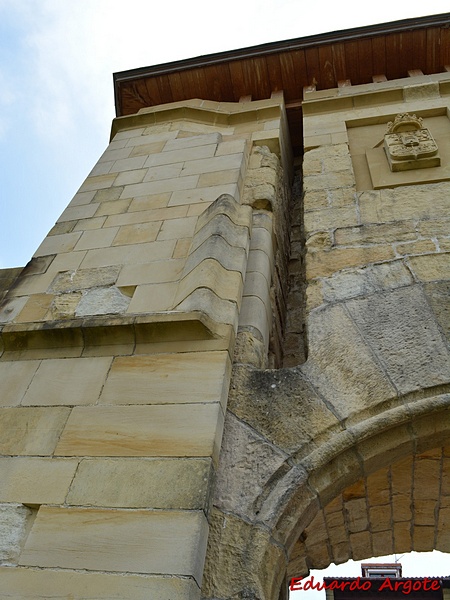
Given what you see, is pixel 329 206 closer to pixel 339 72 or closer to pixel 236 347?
pixel 236 347

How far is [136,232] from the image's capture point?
3514 millimetres

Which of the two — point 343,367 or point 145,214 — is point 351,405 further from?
point 145,214

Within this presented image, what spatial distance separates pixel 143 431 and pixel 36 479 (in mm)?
446

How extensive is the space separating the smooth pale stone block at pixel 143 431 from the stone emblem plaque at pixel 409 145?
254cm

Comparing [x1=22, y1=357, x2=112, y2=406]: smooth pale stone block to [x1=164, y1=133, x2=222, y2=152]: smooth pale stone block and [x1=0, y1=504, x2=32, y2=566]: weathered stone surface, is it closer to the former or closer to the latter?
[x1=0, y1=504, x2=32, y2=566]: weathered stone surface

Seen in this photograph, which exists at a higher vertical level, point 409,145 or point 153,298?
point 409,145

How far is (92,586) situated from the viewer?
5.32 ft

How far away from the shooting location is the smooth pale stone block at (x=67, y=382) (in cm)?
230

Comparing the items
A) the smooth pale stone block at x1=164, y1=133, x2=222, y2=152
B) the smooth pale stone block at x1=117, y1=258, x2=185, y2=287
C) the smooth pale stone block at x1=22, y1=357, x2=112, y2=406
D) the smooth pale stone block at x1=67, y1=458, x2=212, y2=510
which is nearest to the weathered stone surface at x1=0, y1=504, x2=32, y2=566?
the smooth pale stone block at x1=67, y1=458, x2=212, y2=510

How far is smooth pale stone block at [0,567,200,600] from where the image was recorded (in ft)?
5.16

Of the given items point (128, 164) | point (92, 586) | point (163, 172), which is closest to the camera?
point (92, 586)

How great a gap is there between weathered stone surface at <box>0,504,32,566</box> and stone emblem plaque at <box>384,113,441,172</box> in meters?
3.20

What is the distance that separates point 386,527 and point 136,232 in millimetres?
2573

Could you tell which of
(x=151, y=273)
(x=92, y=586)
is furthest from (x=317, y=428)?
(x=151, y=273)
